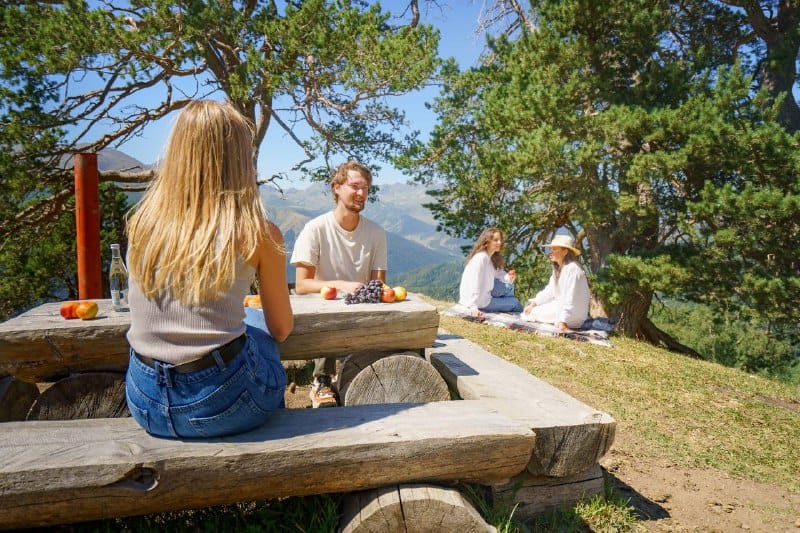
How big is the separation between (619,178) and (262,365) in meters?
8.54

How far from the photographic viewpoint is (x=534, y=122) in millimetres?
8859

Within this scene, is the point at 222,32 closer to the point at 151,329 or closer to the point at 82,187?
the point at 82,187

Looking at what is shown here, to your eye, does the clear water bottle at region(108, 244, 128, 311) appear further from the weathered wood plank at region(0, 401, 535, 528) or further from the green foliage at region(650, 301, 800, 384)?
the green foliage at region(650, 301, 800, 384)

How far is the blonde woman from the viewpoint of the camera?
1835 mm

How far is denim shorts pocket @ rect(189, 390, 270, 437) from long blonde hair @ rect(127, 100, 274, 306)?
450 mm

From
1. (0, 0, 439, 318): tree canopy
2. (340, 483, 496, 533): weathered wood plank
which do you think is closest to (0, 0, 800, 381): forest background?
(0, 0, 439, 318): tree canopy

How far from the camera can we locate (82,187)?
4750mm

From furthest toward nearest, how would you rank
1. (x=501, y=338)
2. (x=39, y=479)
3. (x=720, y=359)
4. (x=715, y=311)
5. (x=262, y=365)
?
(x=720, y=359) → (x=715, y=311) → (x=501, y=338) → (x=262, y=365) → (x=39, y=479)

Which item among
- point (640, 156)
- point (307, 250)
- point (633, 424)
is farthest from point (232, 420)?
point (640, 156)

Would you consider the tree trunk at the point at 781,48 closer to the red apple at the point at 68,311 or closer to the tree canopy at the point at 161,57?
the tree canopy at the point at 161,57

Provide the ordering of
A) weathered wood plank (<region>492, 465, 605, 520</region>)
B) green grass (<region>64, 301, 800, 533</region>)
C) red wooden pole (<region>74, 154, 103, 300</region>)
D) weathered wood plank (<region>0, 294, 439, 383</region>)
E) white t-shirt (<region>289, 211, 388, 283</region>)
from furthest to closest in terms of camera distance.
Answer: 1. red wooden pole (<region>74, 154, 103, 300</region>)
2. white t-shirt (<region>289, 211, 388, 283</region>)
3. weathered wood plank (<region>0, 294, 439, 383</region>)
4. weathered wood plank (<region>492, 465, 605, 520</region>)
5. green grass (<region>64, 301, 800, 533</region>)

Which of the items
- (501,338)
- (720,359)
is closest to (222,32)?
(501,338)

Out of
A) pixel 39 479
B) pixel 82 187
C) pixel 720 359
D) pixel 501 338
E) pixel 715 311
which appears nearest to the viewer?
pixel 39 479

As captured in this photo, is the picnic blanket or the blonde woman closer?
the blonde woman
